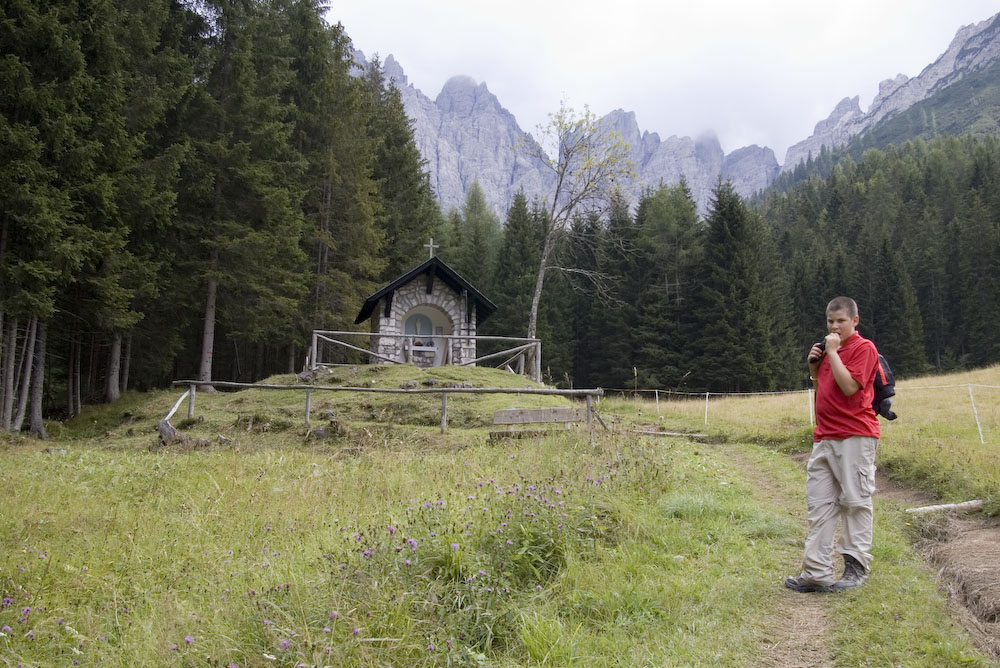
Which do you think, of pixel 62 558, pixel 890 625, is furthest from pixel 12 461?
pixel 890 625

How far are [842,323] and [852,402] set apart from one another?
0.56 m

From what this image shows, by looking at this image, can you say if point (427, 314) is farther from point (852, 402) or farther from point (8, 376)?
point (852, 402)

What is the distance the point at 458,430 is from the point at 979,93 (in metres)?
188

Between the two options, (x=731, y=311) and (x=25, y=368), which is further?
(x=731, y=311)

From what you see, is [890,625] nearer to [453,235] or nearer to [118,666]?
[118,666]

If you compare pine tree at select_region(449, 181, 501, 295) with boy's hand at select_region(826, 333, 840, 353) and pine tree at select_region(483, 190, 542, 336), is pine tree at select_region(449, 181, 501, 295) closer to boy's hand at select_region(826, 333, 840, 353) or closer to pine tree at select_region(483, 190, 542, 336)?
pine tree at select_region(483, 190, 542, 336)

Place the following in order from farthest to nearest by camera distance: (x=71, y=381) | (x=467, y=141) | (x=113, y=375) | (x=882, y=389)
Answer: (x=467, y=141), (x=113, y=375), (x=71, y=381), (x=882, y=389)

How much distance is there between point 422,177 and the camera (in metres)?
34.9

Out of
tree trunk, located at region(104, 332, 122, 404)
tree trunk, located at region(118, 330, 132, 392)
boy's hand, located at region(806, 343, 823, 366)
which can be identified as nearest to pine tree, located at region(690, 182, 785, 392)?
tree trunk, located at region(118, 330, 132, 392)

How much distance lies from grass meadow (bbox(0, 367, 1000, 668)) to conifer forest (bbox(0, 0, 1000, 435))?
701cm

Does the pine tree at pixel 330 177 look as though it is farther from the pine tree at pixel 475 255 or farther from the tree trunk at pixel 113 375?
the pine tree at pixel 475 255

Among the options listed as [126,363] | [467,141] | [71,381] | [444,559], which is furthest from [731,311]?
[467,141]

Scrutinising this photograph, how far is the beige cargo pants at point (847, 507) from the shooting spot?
390 cm

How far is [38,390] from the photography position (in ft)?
47.1
